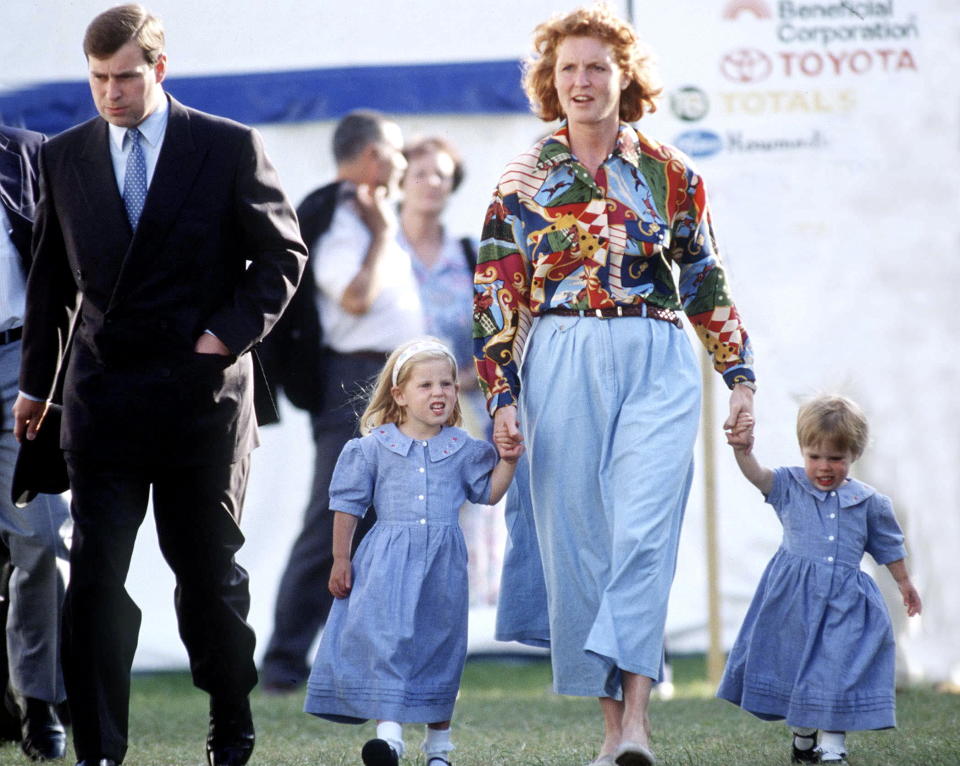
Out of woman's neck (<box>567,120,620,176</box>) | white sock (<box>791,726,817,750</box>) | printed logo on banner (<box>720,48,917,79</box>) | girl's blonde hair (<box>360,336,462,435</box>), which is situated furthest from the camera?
printed logo on banner (<box>720,48,917,79</box>)

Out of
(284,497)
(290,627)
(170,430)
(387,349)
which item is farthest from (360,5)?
(170,430)

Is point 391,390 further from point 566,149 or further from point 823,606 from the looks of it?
point 823,606

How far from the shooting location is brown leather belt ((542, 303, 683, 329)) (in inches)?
163

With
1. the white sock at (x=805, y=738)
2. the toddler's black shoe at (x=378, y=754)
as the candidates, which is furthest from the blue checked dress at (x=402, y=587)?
the white sock at (x=805, y=738)

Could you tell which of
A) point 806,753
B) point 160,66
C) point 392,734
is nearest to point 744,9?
point 160,66

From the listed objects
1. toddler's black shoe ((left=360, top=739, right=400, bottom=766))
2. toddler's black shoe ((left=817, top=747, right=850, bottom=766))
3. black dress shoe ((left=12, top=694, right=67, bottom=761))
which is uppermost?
toddler's black shoe ((left=817, top=747, right=850, bottom=766))

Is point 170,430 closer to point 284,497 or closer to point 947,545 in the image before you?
point 284,497

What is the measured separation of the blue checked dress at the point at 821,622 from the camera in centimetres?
441

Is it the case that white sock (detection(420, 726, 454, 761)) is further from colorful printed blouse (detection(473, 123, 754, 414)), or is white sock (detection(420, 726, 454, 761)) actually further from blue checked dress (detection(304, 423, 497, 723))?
colorful printed blouse (detection(473, 123, 754, 414))

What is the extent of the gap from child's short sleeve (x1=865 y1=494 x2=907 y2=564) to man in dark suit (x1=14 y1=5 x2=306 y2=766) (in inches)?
69.6

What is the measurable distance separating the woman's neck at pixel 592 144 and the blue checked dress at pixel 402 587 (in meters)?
0.79

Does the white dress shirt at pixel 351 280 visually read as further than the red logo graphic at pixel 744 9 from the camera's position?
Yes

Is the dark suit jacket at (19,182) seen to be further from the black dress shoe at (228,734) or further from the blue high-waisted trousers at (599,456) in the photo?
the blue high-waisted trousers at (599,456)

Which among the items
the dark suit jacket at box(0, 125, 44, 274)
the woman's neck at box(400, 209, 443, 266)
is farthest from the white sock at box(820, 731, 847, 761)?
the woman's neck at box(400, 209, 443, 266)
